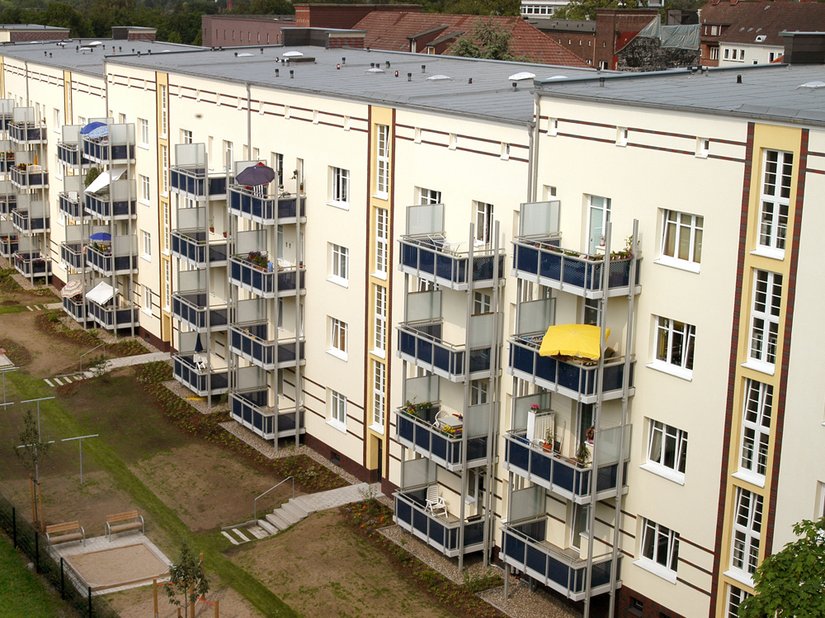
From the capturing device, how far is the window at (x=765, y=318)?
25.5 metres

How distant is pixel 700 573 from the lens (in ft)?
91.9

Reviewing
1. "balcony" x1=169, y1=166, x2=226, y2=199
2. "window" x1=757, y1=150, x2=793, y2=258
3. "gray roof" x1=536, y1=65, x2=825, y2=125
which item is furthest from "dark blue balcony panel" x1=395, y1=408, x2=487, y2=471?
"balcony" x1=169, y1=166, x2=226, y2=199

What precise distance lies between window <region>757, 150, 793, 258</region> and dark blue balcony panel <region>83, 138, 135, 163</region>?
36.2m

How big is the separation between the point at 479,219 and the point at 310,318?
421 inches

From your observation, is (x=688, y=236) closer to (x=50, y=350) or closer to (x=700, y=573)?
(x=700, y=573)

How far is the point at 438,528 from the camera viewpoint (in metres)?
34.2

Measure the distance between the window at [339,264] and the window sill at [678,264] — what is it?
1463cm

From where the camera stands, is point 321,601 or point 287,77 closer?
point 321,601

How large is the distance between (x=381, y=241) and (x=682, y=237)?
508 inches

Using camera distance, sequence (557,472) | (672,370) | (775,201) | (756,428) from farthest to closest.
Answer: (557,472), (672,370), (756,428), (775,201)

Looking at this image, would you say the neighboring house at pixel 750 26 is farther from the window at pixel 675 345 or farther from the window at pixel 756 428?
the window at pixel 756 428

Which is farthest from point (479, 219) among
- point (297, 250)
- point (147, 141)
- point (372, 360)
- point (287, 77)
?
point (147, 141)

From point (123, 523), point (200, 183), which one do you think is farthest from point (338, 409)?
point (200, 183)

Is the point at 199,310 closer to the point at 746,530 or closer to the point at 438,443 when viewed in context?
the point at 438,443
